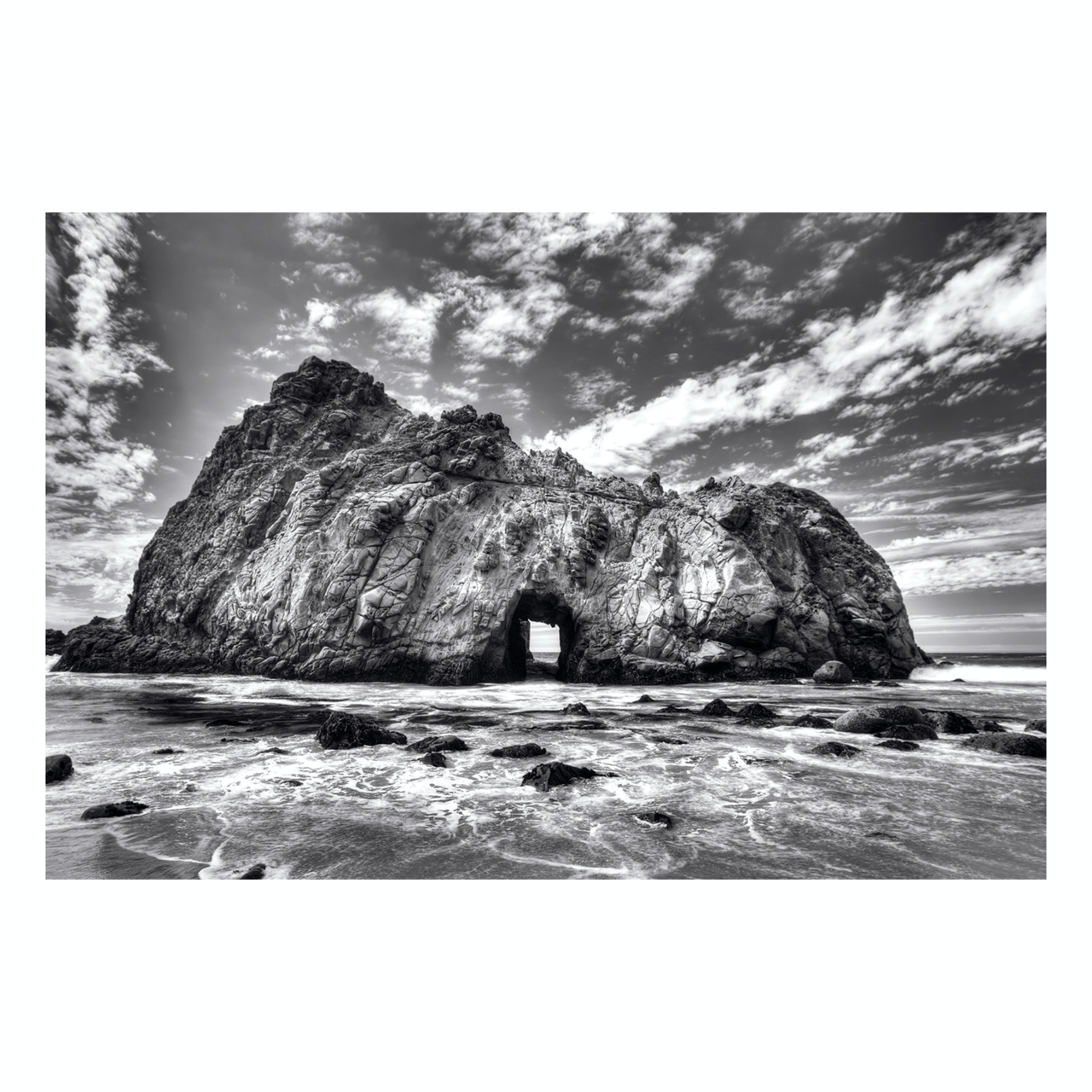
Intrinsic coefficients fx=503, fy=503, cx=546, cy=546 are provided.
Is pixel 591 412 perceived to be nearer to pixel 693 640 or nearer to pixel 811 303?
pixel 811 303

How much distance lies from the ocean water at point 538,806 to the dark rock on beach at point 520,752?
0.67ft

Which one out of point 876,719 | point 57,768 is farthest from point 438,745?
point 876,719

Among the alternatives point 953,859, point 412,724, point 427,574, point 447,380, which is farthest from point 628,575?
point 953,859

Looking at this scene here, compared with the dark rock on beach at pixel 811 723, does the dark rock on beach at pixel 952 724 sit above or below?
above

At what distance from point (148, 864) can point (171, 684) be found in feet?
64.3

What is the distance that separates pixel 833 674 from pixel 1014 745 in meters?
13.8

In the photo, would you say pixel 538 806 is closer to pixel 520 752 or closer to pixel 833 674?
pixel 520 752

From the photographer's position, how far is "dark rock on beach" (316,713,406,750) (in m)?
9.04

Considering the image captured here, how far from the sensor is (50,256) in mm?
5977

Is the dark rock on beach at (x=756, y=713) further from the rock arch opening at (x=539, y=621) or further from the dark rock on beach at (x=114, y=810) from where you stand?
the rock arch opening at (x=539, y=621)

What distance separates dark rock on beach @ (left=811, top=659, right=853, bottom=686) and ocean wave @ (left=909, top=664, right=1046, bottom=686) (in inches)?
165

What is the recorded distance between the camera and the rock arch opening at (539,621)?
77.6ft

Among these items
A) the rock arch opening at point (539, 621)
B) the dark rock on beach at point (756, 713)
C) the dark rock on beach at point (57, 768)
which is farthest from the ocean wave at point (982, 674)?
the dark rock on beach at point (57, 768)

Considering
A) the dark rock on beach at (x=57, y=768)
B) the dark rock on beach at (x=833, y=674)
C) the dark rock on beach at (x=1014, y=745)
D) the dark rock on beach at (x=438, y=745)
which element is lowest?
the dark rock on beach at (x=833, y=674)
